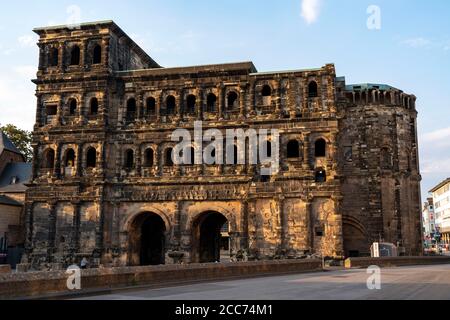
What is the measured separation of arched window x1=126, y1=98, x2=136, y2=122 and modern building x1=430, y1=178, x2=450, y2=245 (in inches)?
3041

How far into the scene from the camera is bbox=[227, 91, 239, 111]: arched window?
3738 centimetres

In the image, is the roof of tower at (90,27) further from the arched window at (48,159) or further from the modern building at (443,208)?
the modern building at (443,208)

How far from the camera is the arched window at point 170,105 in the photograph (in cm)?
3822

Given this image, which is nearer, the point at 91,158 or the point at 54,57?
the point at 91,158

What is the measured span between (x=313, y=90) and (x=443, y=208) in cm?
8186

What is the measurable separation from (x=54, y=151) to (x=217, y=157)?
12.7 metres

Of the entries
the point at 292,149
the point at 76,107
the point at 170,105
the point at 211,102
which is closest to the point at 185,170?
the point at 170,105

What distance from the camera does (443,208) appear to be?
106500 millimetres

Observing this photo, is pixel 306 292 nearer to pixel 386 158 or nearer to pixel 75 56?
pixel 386 158

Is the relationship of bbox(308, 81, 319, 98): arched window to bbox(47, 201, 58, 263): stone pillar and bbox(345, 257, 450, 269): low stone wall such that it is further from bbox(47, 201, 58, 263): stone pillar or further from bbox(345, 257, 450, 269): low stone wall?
bbox(47, 201, 58, 263): stone pillar

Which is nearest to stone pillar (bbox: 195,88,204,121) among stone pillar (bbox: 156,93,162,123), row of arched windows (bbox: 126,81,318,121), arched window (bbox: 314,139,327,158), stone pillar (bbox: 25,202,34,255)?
row of arched windows (bbox: 126,81,318,121)

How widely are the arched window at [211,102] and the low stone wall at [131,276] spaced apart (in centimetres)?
1419

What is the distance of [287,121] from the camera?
36.0m
